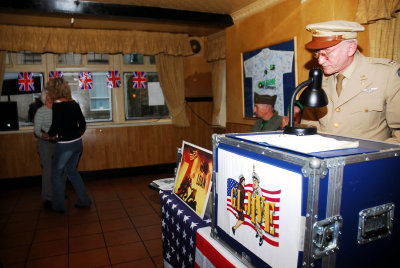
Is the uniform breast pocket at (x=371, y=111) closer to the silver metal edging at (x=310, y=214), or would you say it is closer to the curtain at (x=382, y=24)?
the silver metal edging at (x=310, y=214)

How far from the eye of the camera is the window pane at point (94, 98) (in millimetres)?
5445

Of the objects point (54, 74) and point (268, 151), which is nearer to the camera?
point (268, 151)

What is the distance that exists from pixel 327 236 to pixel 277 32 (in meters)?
3.35

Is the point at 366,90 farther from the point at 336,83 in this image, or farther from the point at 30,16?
the point at 30,16

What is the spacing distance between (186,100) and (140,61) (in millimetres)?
1214

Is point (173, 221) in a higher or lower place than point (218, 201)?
lower

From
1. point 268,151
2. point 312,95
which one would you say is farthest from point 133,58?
point 268,151

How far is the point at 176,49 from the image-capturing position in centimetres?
576

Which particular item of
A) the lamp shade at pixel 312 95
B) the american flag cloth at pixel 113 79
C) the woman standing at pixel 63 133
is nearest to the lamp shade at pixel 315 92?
the lamp shade at pixel 312 95

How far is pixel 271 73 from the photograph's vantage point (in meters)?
3.94

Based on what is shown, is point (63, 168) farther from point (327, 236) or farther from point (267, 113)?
point (327, 236)

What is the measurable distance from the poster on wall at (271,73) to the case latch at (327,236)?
9.38 ft

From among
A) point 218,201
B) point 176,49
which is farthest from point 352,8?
point 176,49

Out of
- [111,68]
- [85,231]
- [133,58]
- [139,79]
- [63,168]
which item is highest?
[133,58]
